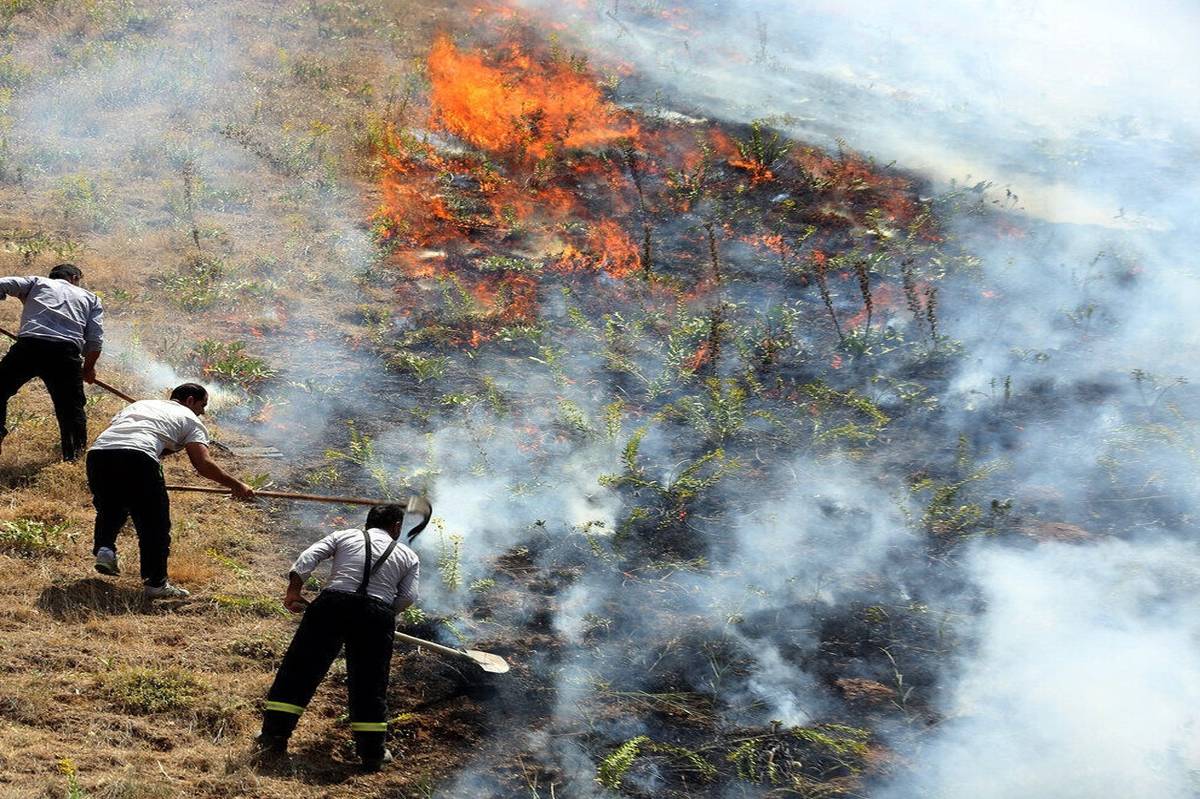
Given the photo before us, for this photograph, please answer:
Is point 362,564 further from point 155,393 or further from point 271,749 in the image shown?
point 155,393

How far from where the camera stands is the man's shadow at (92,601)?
5496mm

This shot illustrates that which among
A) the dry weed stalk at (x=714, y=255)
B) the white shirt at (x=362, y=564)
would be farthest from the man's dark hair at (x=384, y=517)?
the dry weed stalk at (x=714, y=255)

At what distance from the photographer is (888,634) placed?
5879 millimetres

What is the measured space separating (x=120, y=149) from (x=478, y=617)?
9907 millimetres

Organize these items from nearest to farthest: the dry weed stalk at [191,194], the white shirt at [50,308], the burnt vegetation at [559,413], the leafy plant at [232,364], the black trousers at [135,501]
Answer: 1. the burnt vegetation at [559,413]
2. the black trousers at [135,501]
3. the white shirt at [50,308]
4. the leafy plant at [232,364]
5. the dry weed stalk at [191,194]

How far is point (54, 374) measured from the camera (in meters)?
6.68

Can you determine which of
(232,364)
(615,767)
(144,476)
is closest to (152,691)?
(144,476)

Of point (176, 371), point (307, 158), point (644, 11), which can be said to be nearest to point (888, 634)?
point (176, 371)

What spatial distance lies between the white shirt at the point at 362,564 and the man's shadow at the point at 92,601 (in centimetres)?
148

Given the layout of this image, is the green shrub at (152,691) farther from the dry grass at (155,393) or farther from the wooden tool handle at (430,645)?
the wooden tool handle at (430,645)

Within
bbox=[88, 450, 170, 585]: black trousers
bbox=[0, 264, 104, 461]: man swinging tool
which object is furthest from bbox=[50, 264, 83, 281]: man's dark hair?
bbox=[88, 450, 170, 585]: black trousers

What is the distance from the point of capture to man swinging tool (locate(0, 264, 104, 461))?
6.60m

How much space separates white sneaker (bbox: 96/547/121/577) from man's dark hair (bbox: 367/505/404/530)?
172 cm

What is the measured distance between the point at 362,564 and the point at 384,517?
28 centimetres
